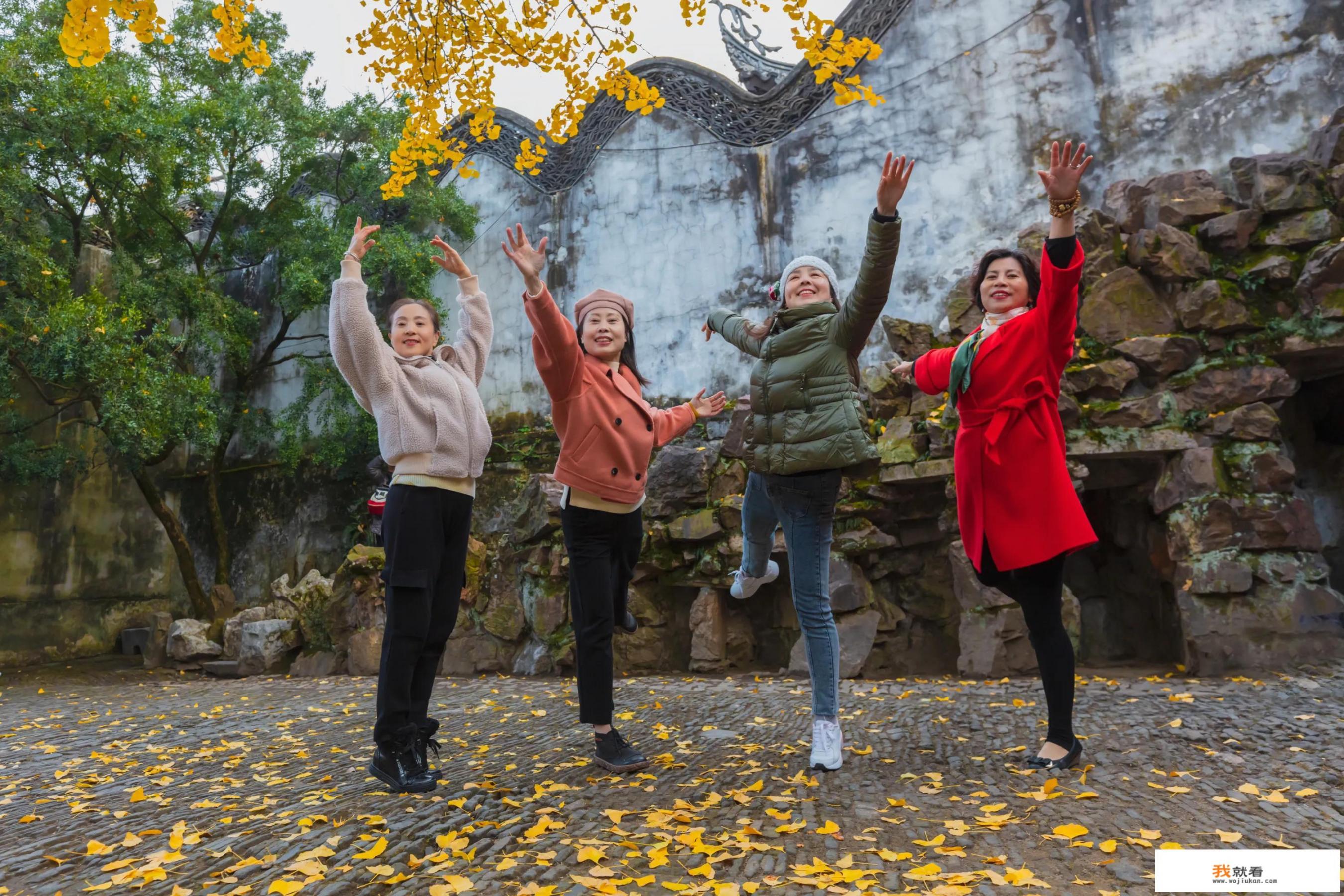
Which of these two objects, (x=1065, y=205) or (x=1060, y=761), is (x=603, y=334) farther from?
(x=1060, y=761)

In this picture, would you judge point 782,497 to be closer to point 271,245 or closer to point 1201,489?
point 1201,489

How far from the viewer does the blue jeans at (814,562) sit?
3.18m

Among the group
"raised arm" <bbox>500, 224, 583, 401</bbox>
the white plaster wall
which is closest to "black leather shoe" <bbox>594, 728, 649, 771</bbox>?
"raised arm" <bbox>500, 224, 583, 401</bbox>

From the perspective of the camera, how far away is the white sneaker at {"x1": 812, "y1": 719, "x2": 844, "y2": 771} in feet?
10.1

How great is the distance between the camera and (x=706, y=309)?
938 cm

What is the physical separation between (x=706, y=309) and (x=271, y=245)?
19.7 ft

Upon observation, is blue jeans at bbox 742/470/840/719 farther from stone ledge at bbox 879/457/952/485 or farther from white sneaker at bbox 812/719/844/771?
stone ledge at bbox 879/457/952/485

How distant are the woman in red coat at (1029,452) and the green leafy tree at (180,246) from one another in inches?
329

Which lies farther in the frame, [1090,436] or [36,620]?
[36,620]

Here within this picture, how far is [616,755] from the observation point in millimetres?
3170

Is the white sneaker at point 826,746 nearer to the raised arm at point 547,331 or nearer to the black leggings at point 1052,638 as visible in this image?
the black leggings at point 1052,638

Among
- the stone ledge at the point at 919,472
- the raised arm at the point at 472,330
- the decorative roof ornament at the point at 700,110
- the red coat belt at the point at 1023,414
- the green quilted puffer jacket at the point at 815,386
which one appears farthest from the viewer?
the decorative roof ornament at the point at 700,110

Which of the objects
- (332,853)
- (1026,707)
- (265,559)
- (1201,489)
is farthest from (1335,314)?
(265,559)

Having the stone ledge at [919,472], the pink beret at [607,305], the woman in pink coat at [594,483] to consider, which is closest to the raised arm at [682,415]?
the woman in pink coat at [594,483]
